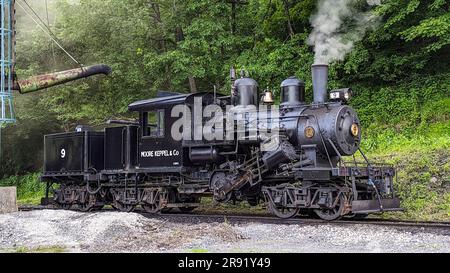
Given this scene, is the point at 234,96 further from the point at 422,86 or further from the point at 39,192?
the point at 39,192

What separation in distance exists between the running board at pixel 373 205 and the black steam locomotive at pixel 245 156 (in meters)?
0.02

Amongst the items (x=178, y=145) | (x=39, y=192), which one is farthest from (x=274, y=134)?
(x=39, y=192)

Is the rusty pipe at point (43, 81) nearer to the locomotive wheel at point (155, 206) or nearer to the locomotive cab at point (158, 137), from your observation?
the locomotive cab at point (158, 137)

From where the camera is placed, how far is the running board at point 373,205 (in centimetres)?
1127

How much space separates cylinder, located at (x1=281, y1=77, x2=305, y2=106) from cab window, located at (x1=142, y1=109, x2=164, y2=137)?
3529mm

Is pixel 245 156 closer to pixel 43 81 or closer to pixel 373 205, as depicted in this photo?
pixel 373 205

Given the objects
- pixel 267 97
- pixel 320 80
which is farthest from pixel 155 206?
pixel 320 80

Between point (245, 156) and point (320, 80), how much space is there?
2.68 metres

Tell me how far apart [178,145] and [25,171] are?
871 inches

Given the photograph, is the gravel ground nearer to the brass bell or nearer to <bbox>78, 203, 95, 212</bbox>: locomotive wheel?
the brass bell

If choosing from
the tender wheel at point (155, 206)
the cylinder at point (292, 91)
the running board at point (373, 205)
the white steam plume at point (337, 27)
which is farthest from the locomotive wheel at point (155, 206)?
the running board at point (373, 205)

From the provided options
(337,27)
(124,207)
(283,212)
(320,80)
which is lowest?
(124,207)

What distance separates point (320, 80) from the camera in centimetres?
1264

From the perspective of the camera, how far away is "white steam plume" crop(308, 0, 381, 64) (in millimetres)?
15406
